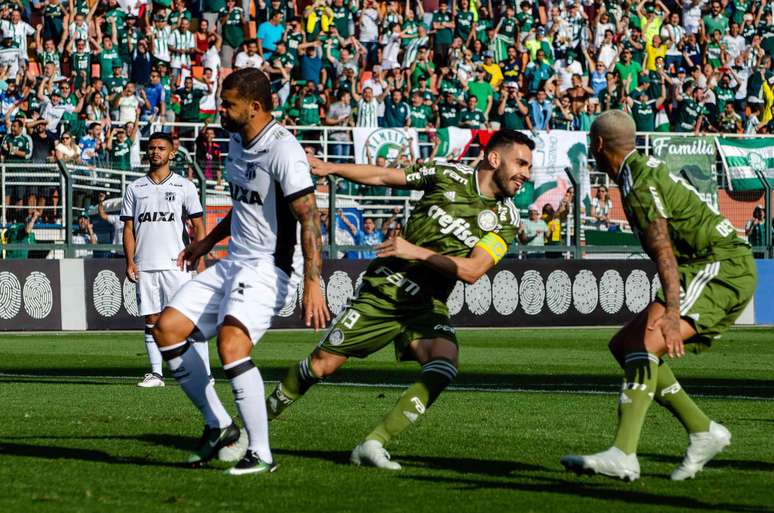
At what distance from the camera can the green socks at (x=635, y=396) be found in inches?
288

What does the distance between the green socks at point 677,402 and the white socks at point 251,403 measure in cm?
220

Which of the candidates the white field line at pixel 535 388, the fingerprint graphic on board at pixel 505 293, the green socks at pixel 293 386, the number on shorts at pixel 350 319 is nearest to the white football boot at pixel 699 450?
the number on shorts at pixel 350 319

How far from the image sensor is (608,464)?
7176mm

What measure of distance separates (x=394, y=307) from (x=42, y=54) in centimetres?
2185

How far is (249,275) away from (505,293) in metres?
18.1

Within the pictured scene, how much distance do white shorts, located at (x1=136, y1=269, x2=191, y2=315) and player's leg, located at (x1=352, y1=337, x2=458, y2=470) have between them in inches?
235

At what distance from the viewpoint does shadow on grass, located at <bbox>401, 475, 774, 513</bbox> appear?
263 inches

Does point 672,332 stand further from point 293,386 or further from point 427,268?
point 293,386

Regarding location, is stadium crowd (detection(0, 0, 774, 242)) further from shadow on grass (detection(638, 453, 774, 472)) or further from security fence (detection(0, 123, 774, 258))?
shadow on grass (detection(638, 453, 774, 472))

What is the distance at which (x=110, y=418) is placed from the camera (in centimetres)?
1042

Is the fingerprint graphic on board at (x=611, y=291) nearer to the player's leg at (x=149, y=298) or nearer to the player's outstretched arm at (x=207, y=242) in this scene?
the player's leg at (x=149, y=298)

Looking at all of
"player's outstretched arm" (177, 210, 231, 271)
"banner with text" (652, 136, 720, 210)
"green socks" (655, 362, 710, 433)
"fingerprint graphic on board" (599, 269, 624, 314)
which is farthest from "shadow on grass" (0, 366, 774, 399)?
"banner with text" (652, 136, 720, 210)

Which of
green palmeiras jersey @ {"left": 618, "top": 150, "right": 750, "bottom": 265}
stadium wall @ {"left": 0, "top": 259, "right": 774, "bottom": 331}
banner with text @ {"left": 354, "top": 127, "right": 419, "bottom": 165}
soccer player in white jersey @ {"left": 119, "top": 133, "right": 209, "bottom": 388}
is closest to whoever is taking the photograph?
green palmeiras jersey @ {"left": 618, "top": 150, "right": 750, "bottom": 265}

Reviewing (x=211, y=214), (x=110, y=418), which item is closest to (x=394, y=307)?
(x=110, y=418)
